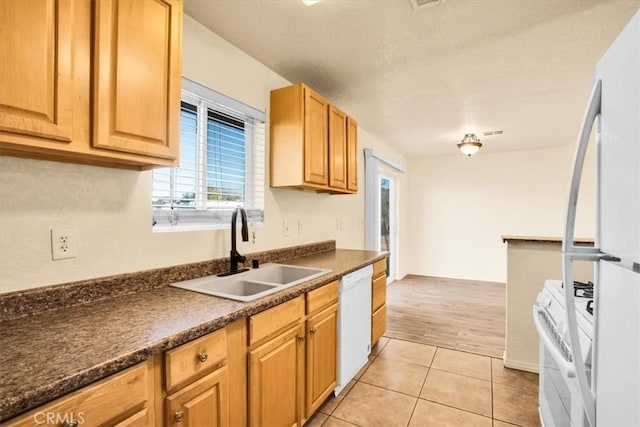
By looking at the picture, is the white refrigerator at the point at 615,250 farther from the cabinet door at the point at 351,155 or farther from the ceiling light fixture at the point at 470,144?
the ceiling light fixture at the point at 470,144

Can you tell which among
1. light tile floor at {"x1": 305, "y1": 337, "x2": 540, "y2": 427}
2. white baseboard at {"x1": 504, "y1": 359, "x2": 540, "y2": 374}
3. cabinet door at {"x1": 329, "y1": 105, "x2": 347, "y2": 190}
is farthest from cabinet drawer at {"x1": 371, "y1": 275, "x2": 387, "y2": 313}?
white baseboard at {"x1": 504, "y1": 359, "x2": 540, "y2": 374}

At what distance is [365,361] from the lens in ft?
7.91

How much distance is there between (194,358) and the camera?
103 cm

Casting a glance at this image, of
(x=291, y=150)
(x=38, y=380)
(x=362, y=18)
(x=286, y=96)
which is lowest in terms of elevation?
(x=38, y=380)

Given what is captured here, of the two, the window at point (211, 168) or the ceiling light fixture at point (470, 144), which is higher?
the ceiling light fixture at point (470, 144)

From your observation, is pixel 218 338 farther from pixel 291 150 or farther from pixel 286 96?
pixel 286 96

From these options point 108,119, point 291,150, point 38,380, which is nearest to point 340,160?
point 291,150

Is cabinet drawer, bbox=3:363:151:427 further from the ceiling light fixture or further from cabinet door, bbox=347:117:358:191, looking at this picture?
the ceiling light fixture

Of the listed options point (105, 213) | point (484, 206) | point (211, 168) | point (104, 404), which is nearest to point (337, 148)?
point (211, 168)

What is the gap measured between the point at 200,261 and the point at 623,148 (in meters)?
1.82

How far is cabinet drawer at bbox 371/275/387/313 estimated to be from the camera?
2.60 meters

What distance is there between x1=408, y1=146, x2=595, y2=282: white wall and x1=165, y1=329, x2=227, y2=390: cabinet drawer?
17.2 feet

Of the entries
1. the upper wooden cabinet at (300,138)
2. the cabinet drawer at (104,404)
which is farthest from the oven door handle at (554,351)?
the upper wooden cabinet at (300,138)

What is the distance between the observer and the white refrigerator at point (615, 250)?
62 cm
